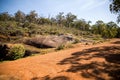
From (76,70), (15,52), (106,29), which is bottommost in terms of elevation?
(76,70)

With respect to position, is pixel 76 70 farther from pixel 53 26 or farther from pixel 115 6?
pixel 53 26

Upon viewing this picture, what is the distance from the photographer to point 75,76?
8961 millimetres

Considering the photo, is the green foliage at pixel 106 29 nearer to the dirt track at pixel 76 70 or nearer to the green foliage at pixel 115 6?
the green foliage at pixel 115 6

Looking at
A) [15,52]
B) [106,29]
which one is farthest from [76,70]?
[106,29]

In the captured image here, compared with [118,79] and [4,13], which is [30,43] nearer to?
[118,79]

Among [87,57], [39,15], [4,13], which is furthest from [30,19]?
[87,57]

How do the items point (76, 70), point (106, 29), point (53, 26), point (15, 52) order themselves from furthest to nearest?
1. point (53, 26)
2. point (106, 29)
3. point (15, 52)
4. point (76, 70)

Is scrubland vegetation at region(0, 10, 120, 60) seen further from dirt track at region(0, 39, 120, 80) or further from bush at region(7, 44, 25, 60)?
dirt track at region(0, 39, 120, 80)

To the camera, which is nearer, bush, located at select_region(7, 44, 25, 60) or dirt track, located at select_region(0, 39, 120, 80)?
dirt track, located at select_region(0, 39, 120, 80)

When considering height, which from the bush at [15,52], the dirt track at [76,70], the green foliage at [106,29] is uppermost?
the green foliage at [106,29]

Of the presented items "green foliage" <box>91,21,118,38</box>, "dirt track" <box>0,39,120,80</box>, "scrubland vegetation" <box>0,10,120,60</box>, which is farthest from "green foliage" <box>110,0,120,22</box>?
"green foliage" <box>91,21,118,38</box>

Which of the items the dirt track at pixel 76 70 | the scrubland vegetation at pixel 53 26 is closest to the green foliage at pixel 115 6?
the dirt track at pixel 76 70

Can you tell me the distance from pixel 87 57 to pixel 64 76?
3.84 m

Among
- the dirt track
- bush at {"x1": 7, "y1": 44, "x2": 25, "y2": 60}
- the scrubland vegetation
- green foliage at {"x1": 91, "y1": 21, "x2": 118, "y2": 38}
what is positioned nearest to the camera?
the dirt track
